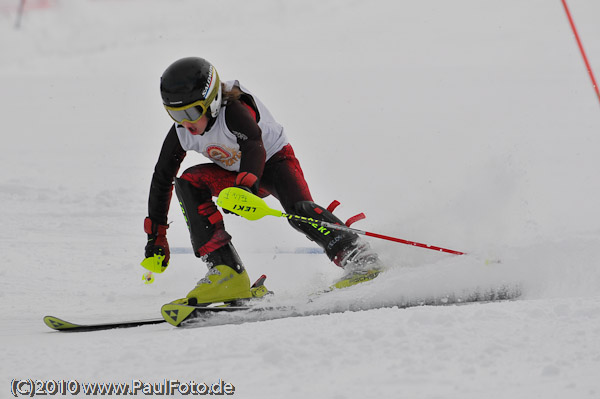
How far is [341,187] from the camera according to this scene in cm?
793

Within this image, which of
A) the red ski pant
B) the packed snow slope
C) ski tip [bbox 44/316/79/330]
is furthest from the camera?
the red ski pant

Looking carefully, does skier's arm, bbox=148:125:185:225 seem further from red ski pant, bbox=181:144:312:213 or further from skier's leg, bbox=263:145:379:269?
skier's leg, bbox=263:145:379:269

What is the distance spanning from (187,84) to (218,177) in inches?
24.9

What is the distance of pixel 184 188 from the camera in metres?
4.02

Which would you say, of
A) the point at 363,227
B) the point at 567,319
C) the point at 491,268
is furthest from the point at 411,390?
the point at 363,227

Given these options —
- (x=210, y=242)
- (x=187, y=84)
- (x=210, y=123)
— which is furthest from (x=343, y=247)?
(x=187, y=84)

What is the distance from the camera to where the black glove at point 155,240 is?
13.8 feet

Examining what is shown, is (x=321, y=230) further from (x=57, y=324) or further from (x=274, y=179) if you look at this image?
(x=57, y=324)

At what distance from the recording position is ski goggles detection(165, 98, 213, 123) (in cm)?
376

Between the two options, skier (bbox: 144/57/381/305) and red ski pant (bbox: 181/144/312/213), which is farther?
red ski pant (bbox: 181/144/312/213)

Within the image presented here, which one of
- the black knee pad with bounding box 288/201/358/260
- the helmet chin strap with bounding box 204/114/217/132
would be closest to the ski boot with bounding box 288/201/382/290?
the black knee pad with bounding box 288/201/358/260

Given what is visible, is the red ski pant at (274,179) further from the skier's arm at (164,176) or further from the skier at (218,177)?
the skier's arm at (164,176)

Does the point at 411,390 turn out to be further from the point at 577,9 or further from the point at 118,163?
the point at 577,9

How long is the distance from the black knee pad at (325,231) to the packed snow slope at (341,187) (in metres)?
0.32
